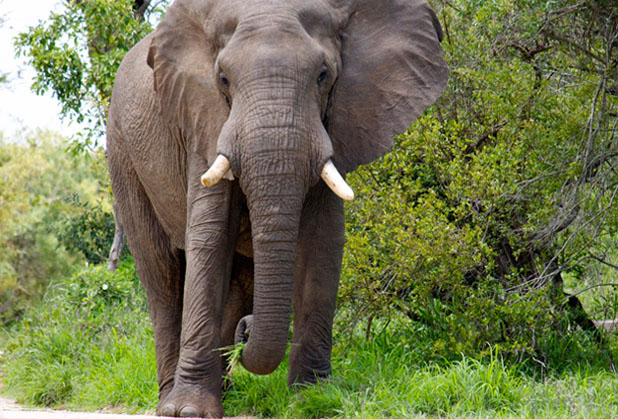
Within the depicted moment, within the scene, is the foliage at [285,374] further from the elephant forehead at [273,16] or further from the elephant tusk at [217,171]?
the elephant forehead at [273,16]

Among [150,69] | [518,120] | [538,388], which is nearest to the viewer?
[538,388]

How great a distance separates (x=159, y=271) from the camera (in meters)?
6.75

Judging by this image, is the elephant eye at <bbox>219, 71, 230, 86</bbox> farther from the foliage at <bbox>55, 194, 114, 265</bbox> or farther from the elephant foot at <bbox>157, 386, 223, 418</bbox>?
the foliage at <bbox>55, 194, 114, 265</bbox>

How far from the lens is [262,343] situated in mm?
5027

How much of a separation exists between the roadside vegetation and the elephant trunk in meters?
0.70

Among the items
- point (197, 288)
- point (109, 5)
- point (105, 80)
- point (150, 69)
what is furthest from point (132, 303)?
point (197, 288)

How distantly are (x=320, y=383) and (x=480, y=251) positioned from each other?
6.74ft

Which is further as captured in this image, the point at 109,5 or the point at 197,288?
the point at 109,5

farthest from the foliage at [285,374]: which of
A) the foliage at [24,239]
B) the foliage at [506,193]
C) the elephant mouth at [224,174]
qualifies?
the foliage at [24,239]

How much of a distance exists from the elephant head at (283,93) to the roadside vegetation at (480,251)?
39.5 inches

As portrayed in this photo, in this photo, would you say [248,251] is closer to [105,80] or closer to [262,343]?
[262,343]

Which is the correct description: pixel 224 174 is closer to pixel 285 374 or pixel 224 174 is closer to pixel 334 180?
pixel 334 180

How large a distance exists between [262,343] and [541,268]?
3620mm

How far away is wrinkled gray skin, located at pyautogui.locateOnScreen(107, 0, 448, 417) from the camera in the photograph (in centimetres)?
486
